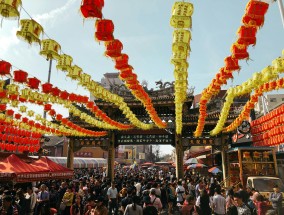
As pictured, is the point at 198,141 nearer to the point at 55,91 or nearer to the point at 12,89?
the point at 55,91

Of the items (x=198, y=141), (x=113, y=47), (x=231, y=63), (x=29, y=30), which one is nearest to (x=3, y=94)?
(x=29, y=30)

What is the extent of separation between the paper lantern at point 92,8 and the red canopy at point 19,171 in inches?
343

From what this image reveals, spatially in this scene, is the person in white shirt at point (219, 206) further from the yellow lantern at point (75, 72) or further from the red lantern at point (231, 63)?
the yellow lantern at point (75, 72)

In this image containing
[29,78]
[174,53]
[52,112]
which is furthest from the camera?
[52,112]

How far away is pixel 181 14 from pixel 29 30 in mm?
3771

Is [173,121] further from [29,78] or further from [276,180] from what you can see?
[29,78]

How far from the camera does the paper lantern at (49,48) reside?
6777 millimetres

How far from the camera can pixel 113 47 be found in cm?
604

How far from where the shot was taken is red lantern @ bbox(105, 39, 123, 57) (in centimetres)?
602

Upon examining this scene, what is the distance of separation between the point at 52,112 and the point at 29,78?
15.3ft

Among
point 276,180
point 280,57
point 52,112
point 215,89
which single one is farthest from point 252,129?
point 52,112

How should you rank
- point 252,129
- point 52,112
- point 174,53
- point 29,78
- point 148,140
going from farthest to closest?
point 148,140, point 252,129, point 52,112, point 29,78, point 174,53

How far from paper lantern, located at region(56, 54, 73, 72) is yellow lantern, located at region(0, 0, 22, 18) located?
7.58ft

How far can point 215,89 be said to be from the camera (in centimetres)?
870
